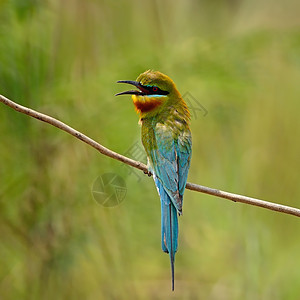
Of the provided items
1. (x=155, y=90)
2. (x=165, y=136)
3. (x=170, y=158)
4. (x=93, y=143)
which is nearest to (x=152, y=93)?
(x=155, y=90)

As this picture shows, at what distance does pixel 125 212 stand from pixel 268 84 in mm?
1389

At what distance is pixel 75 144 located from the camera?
2656 millimetres

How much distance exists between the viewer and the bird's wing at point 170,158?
2267 mm

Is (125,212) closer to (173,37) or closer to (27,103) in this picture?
(27,103)

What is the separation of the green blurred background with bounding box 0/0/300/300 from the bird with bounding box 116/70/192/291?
225 mm

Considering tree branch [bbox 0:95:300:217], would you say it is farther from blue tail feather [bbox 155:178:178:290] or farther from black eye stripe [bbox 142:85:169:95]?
black eye stripe [bbox 142:85:169:95]

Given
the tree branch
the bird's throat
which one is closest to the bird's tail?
the tree branch

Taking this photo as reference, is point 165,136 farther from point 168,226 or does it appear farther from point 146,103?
point 168,226

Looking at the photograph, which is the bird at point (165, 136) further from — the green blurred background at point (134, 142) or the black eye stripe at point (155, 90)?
the green blurred background at point (134, 142)

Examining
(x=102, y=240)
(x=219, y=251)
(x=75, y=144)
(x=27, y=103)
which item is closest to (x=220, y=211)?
(x=219, y=251)

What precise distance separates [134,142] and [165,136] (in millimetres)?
289

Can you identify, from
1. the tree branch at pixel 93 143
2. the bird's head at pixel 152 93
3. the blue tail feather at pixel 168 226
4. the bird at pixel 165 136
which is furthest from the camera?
the bird's head at pixel 152 93

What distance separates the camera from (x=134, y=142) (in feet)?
8.87

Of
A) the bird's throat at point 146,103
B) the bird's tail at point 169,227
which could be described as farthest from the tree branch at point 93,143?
the bird's throat at point 146,103
